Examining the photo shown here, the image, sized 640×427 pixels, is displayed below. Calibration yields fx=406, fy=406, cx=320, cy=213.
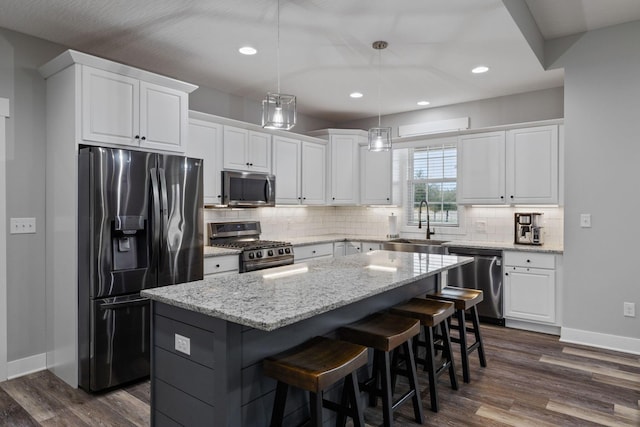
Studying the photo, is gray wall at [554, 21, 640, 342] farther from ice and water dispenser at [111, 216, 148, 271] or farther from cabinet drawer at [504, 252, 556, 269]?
ice and water dispenser at [111, 216, 148, 271]

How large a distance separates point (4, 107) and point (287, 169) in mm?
2822

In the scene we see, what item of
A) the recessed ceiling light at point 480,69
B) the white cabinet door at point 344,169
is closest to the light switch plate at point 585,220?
the recessed ceiling light at point 480,69

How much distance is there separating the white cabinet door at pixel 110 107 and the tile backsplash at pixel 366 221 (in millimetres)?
1525

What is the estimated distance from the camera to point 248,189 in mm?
4488

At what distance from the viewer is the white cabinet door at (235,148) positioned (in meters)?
4.30

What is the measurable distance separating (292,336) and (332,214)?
436cm

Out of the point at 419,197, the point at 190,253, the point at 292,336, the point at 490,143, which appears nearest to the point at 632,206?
the point at 490,143

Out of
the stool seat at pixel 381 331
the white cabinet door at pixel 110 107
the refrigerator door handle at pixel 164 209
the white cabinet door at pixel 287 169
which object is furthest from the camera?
the white cabinet door at pixel 287 169

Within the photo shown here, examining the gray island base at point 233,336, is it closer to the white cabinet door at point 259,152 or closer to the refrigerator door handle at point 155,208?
the refrigerator door handle at point 155,208

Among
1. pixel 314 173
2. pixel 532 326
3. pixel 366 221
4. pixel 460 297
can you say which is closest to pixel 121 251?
pixel 460 297

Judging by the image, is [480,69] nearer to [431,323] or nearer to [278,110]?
[278,110]

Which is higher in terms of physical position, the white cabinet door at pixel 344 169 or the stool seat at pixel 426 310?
the white cabinet door at pixel 344 169

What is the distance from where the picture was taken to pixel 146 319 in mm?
3082

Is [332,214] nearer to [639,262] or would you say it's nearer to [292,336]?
[639,262]
